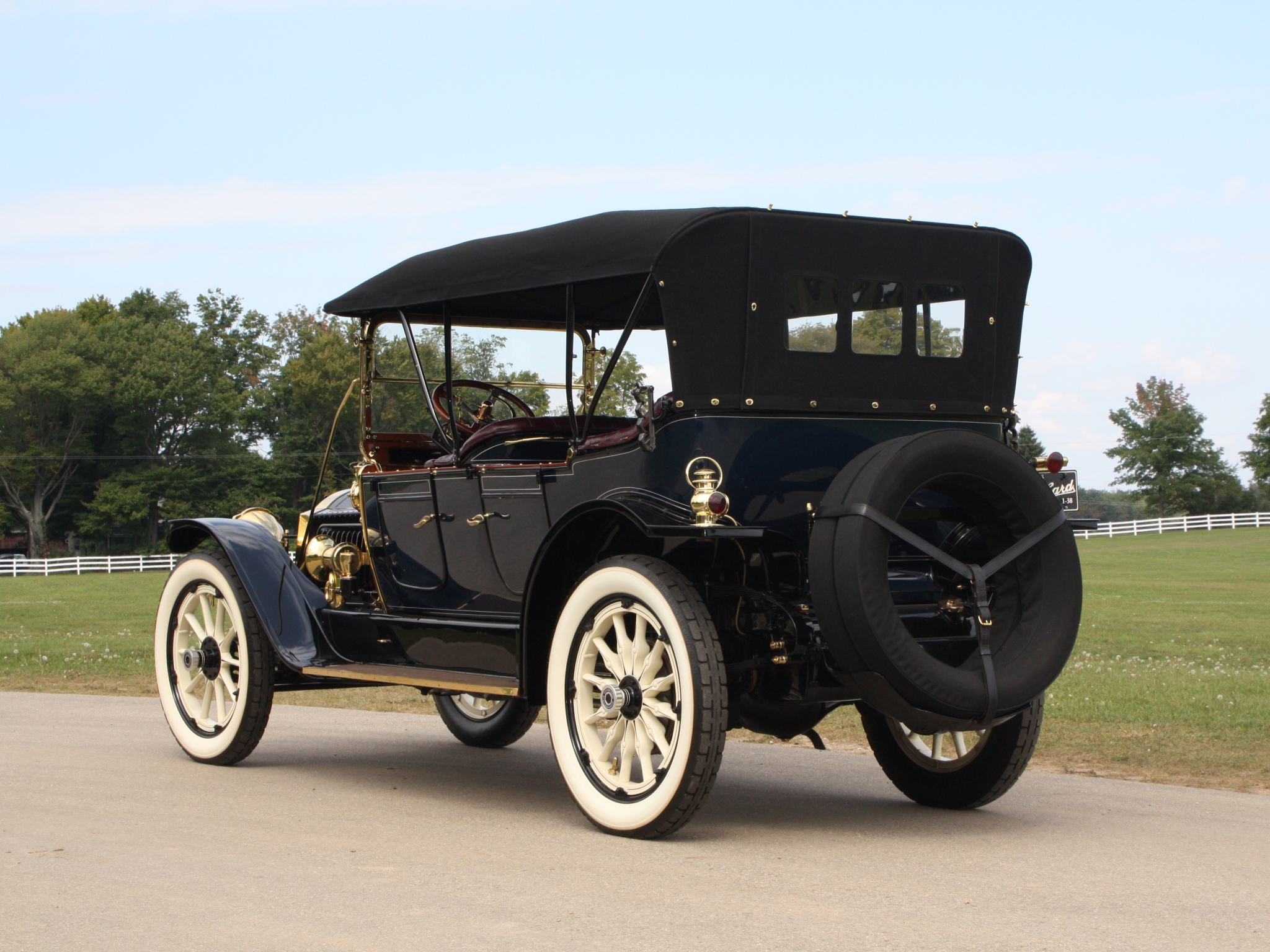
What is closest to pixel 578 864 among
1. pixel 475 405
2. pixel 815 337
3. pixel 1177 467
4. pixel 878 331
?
pixel 815 337

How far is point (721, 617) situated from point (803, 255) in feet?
5.21

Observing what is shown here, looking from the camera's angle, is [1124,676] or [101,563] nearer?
[1124,676]

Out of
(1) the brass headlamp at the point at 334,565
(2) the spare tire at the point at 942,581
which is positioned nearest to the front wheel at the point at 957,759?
(2) the spare tire at the point at 942,581

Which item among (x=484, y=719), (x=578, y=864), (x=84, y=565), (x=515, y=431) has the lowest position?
(x=84, y=565)

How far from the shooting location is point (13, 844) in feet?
18.8

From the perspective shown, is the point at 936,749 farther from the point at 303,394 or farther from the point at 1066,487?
the point at 303,394

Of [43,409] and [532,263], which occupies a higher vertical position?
[43,409]

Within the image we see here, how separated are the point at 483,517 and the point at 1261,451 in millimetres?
94090

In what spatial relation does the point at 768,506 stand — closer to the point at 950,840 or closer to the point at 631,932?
the point at 950,840

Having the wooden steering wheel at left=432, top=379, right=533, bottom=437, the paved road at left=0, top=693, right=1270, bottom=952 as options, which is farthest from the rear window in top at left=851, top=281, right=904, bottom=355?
the wooden steering wheel at left=432, top=379, right=533, bottom=437

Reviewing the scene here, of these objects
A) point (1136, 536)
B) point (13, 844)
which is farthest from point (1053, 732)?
point (1136, 536)

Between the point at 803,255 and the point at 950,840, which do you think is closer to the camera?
the point at 950,840

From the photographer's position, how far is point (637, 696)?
5.93 metres

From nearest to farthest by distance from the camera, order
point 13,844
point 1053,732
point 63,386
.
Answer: point 13,844
point 1053,732
point 63,386
